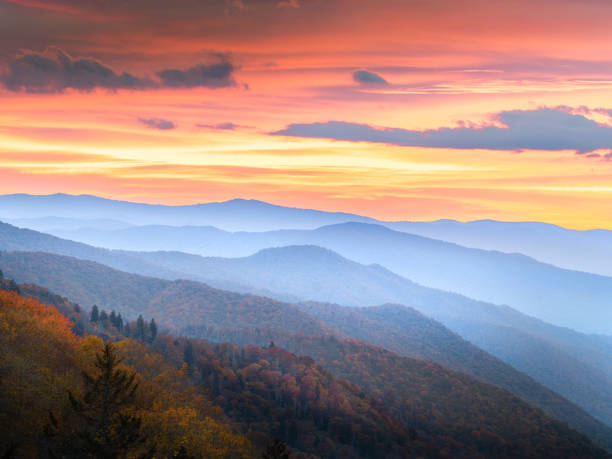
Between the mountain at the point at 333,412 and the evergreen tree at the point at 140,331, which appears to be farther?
the evergreen tree at the point at 140,331

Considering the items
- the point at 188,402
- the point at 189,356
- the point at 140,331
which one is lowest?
the point at 189,356

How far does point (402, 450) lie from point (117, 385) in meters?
108

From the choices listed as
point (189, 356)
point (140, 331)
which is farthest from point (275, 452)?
point (140, 331)

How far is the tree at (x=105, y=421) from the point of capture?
33406 mm

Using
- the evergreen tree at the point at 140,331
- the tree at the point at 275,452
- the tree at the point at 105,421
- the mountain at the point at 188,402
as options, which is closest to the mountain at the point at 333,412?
the mountain at the point at 188,402

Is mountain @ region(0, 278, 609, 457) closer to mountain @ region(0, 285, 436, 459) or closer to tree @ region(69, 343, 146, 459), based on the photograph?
mountain @ region(0, 285, 436, 459)

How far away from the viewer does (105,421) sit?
1518 inches

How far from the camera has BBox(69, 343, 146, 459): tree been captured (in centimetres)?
3341

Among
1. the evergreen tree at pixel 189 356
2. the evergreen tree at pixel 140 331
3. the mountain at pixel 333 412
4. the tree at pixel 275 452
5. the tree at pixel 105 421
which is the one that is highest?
the tree at pixel 105 421

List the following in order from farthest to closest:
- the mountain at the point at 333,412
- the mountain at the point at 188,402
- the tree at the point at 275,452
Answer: the mountain at the point at 333,412 → the mountain at the point at 188,402 → the tree at the point at 275,452

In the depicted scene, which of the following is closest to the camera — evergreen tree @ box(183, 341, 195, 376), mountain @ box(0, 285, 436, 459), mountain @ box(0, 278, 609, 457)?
mountain @ box(0, 285, 436, 459)

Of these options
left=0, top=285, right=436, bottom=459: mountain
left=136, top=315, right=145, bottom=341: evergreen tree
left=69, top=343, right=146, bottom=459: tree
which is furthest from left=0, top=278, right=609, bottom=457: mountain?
left=69, top=343, right=146, bottom=459: tree

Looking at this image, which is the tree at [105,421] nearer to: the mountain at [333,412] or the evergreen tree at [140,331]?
the mountain at [333,412]

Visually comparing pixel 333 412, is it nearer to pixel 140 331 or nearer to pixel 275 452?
pixel 140 331
